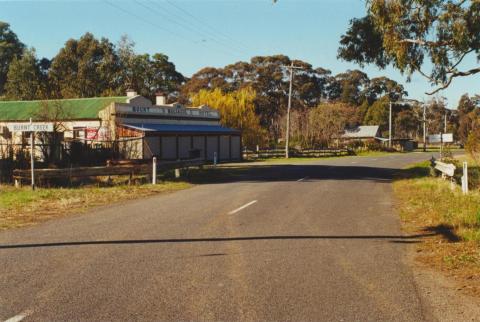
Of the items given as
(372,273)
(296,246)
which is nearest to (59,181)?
(296,246)

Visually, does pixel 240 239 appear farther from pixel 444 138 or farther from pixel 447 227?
pixel 444 138

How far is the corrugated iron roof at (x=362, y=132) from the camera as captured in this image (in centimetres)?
9331

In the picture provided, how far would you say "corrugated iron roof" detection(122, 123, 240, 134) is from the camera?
1439 inches

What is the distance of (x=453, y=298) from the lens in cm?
593

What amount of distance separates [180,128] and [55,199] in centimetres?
2630

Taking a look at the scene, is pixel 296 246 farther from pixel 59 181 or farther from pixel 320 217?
pixel 59 181

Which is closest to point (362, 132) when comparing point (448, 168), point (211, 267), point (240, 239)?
point (448, 168)

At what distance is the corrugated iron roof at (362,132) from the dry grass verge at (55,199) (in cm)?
7699

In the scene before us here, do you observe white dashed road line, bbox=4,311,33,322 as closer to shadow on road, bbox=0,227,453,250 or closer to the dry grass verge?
shadow on road, bbox=0,227,453,250

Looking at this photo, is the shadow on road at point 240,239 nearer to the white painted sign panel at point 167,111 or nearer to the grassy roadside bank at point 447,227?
the grassy roadside bank at point 447,227

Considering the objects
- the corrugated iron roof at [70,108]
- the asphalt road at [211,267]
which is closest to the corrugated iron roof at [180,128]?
the corrugated iron roof at [70,108]

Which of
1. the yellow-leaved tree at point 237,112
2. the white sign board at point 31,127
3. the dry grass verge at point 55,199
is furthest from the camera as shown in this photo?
the yellow-leaved tree at point 237,112

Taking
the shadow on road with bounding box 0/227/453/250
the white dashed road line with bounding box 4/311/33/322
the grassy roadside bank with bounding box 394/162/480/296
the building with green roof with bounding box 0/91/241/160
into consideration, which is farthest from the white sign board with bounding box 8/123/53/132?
the building with green roof with bounding box 0/91/241/160

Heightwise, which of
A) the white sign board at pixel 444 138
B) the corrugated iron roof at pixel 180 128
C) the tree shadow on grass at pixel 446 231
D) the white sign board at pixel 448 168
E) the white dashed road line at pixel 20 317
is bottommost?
the tree shadow on grass at pixel 446 231
